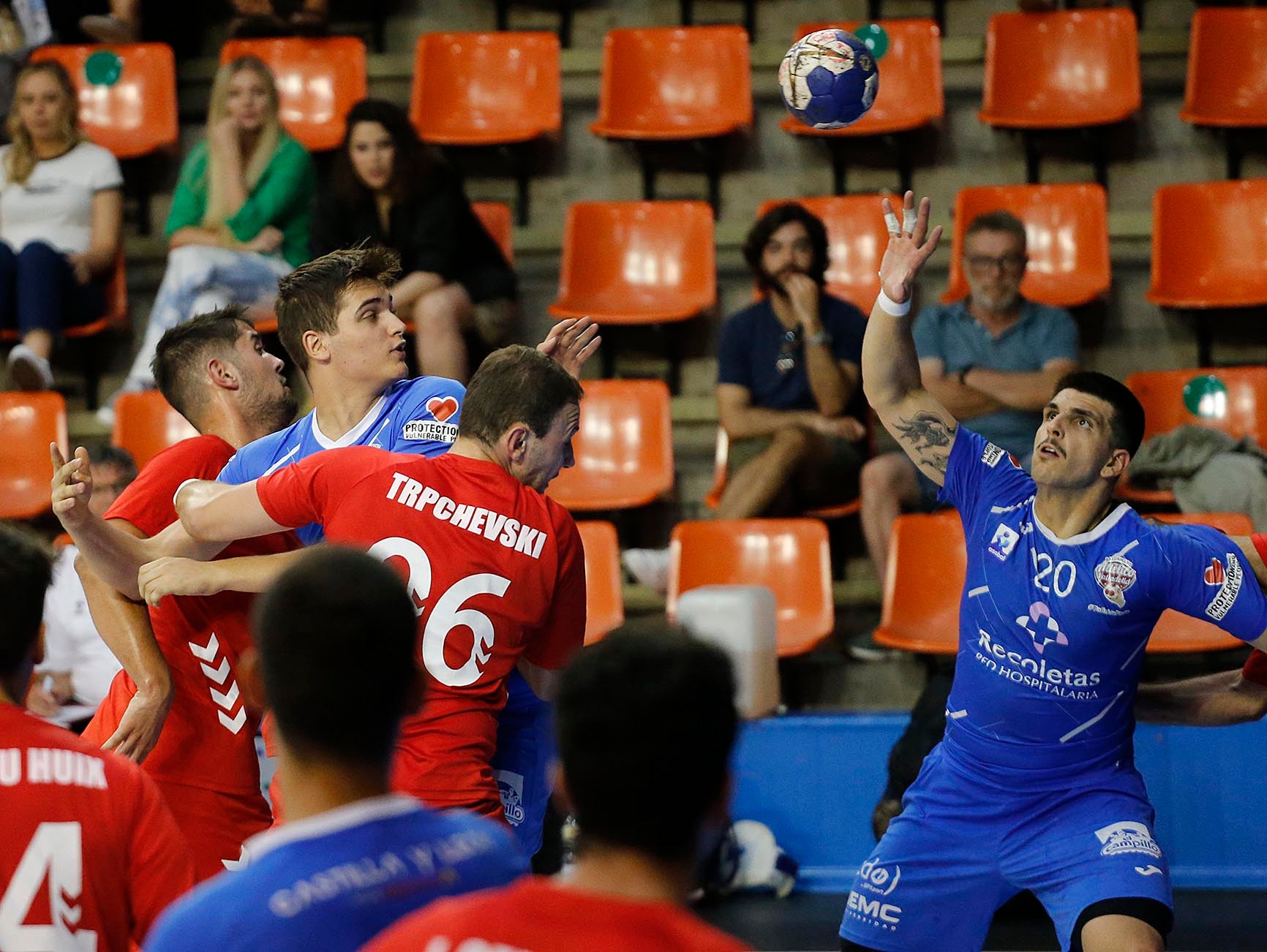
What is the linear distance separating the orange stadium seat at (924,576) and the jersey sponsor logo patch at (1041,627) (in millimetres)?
2246

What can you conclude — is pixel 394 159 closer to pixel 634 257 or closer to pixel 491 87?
pixel 634 257

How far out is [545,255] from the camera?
27.2 ft

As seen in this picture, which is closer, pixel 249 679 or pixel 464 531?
Result: pixel 464 531

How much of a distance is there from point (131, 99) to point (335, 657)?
7.83 metres

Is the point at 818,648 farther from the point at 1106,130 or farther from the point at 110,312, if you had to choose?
the point at 110,312

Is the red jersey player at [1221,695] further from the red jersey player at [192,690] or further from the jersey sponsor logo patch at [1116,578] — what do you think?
the red jersey player at [192,690]

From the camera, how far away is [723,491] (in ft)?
22.8

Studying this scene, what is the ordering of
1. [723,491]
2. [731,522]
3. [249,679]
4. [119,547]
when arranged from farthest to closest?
[723,491] → [731,522] → [249,679] → [119,547]

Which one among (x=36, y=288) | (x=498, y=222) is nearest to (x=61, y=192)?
(x=36, y=288)

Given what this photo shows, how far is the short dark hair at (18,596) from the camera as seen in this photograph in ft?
7.30

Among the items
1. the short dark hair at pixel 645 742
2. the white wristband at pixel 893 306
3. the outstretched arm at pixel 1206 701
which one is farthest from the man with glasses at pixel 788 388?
the short dark hair at pixel 645 742

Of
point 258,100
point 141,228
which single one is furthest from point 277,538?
point 141,228

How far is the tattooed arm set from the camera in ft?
13.6

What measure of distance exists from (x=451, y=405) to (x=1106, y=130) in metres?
5.45
